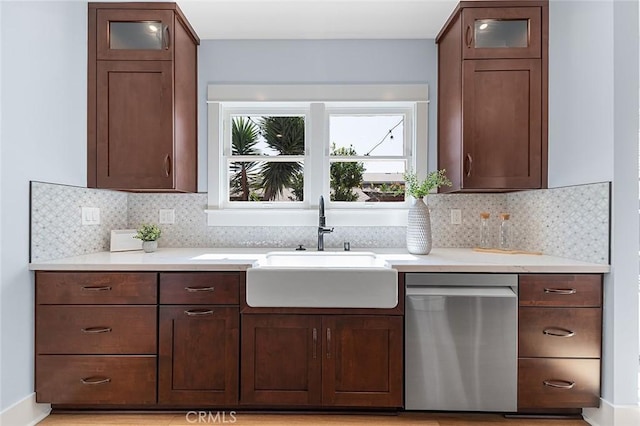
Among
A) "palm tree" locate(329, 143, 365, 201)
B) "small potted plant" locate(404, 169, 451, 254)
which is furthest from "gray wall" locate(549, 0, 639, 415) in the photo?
"palm tree" locate(329, 143, 365, 201)

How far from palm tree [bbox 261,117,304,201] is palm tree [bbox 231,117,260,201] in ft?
0.36

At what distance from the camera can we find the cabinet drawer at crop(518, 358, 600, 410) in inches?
75.6

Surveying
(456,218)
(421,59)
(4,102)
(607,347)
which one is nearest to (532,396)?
(607,347)

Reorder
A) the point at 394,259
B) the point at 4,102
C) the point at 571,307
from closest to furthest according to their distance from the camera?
the point at 4,102
the point at 571,307
the point at 394,259

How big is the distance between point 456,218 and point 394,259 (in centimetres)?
83

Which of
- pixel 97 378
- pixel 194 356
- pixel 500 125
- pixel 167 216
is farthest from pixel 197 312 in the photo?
pixel 500 125

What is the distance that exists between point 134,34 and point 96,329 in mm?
1799

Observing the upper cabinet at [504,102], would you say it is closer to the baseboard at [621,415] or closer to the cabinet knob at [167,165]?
the baseboard at [621,415]

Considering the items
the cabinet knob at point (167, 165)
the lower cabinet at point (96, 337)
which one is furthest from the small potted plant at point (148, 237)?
the lower cabinet at point (96, 337)

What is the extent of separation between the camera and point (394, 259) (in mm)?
2162

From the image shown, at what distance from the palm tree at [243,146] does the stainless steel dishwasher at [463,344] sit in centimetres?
150

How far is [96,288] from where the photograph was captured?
197 cm

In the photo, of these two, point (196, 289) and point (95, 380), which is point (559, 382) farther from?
point (95, 380)

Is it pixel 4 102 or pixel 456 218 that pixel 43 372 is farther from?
pixel 456 218
